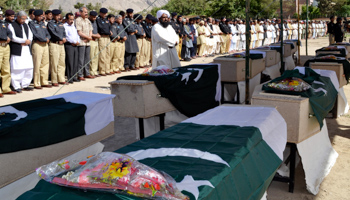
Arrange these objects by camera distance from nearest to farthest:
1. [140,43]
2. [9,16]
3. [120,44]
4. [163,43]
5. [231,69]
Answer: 1. [231,69]
2. [163,43]
3. [9,16]
4. [120,44]
5. [140,43]

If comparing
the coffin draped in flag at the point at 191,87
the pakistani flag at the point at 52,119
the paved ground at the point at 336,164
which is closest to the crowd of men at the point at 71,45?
the paved ground at the point at 336,164

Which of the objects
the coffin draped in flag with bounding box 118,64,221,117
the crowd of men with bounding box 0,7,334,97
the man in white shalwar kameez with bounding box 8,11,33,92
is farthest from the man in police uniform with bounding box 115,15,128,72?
the coffin draped in flag with bounding box 118,64,221,117

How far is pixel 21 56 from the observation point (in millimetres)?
8664

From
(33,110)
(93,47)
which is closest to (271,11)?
(93,47)

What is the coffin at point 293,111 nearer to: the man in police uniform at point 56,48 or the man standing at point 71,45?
the man in police uniform at point 56,48

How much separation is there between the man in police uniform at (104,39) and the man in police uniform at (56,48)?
1505 mm

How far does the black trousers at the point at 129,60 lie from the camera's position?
1250 cm

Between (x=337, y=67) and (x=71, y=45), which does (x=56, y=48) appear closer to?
(x=71, y=45)

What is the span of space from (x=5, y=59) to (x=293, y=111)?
6589 mm

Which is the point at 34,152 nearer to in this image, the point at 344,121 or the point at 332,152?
the point at 332,152

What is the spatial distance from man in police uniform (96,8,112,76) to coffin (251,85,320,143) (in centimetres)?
769

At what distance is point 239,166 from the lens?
2.40m

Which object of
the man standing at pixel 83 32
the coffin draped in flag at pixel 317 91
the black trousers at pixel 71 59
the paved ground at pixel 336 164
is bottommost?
the paved ground at pixel 336 164

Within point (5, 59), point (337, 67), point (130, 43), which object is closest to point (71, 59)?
point (5, 59)
